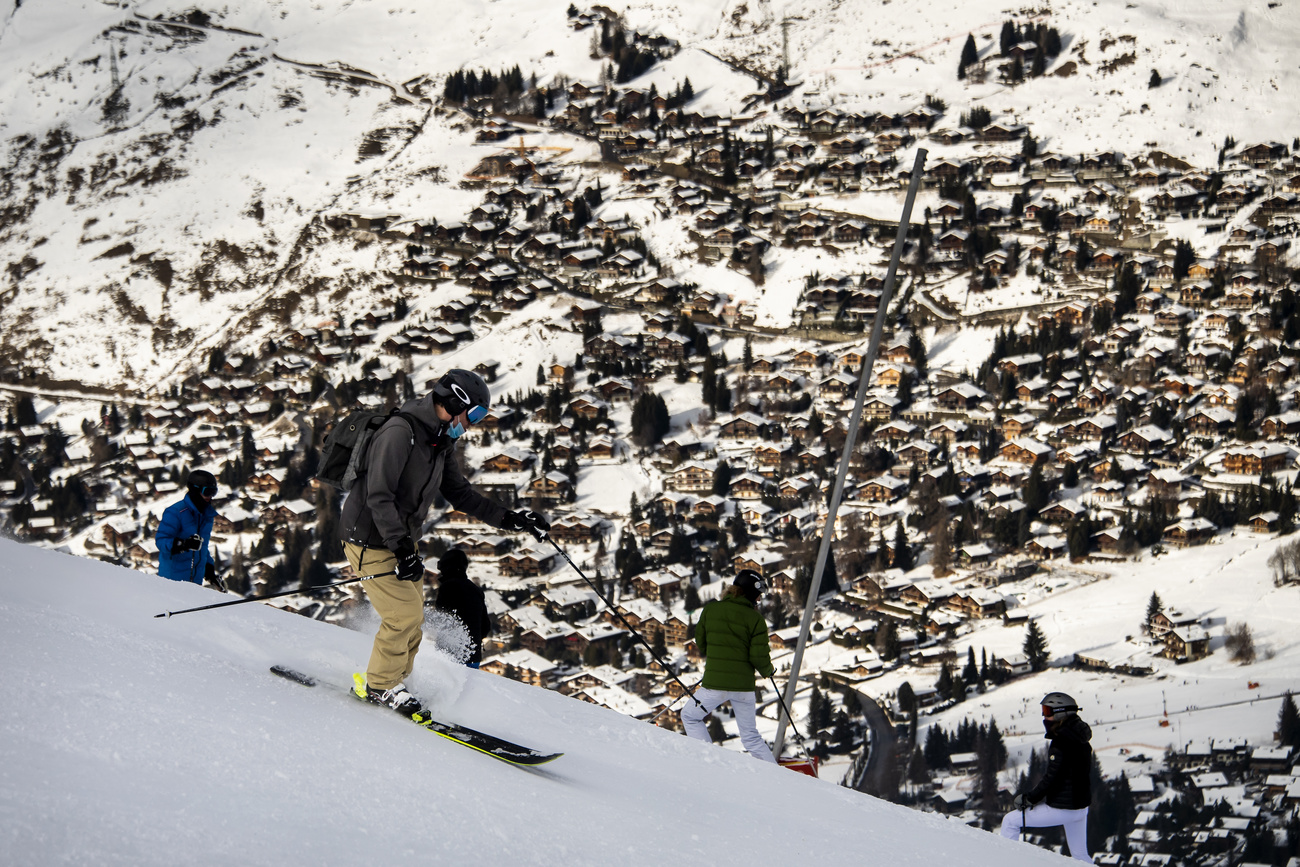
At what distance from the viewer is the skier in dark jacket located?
3.49 meters

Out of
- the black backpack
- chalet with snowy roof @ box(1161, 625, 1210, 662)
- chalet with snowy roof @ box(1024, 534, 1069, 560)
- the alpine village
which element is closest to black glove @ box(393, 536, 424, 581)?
the black backpack

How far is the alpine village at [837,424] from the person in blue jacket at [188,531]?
55.1ft

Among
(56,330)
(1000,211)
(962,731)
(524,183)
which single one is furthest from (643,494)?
(56,330)

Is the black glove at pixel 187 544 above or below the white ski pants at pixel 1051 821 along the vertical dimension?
above

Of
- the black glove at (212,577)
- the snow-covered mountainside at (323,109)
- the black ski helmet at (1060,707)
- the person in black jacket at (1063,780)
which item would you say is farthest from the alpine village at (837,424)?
the black ski helmet at (1060,707)

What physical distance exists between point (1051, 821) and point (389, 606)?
2.93 meters

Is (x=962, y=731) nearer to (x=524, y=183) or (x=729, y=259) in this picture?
(x=729, y=259)

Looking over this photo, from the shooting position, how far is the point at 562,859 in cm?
268

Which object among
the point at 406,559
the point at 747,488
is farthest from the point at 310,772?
the point at 747,488

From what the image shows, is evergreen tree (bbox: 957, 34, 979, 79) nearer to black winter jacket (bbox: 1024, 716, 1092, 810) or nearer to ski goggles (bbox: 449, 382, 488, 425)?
black winter jacket (bbox: 1024, 716, 1092, 810)

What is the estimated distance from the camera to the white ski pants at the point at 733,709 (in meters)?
5.21

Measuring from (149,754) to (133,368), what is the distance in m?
66.3

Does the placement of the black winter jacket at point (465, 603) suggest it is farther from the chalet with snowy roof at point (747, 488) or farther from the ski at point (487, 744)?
the chalet with snowy roof at point (747, 488)

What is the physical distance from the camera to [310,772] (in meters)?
2.80
